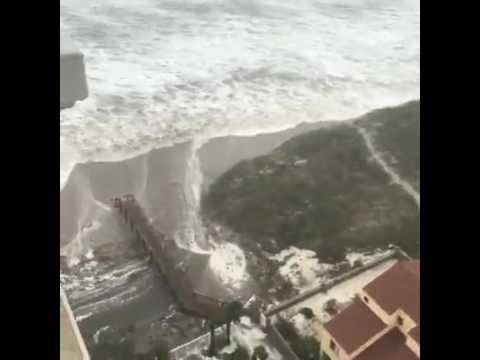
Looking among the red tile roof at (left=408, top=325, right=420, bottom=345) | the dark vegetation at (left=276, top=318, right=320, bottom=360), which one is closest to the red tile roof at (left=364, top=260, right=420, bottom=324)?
the red tile roof at (left=408, top=325, right=420, bottom=345)

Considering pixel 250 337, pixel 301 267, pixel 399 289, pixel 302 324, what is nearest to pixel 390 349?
pixel 399 289

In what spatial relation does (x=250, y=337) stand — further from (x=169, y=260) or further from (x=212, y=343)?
(x=169, y=260)

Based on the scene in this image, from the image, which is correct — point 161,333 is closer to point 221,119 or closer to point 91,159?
point 91,159

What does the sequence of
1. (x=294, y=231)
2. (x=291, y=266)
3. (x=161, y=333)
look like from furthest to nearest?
1. (x=294, y=231)
2. (x=291, y=266)
3. (x=161, y=333)

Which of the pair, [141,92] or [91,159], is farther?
[141,92]

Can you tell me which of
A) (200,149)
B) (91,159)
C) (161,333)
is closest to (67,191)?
(91,159)
